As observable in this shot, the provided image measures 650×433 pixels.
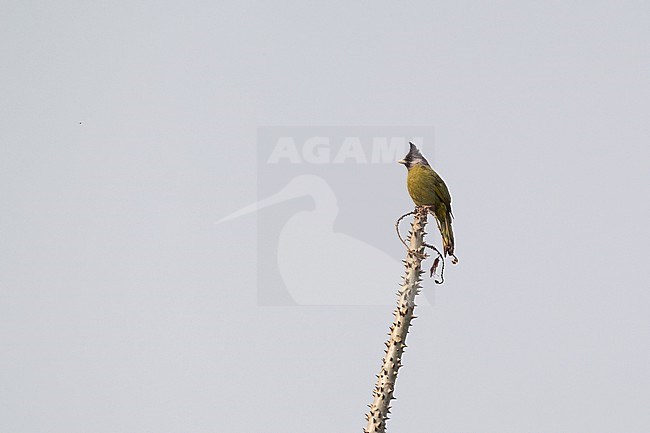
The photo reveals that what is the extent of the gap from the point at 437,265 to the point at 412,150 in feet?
4.93

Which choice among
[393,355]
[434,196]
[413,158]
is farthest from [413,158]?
[393,355]

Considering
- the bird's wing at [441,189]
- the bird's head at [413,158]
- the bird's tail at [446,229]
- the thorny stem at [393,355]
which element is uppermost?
the bird's head at [413,158]

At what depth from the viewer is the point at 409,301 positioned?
6.44 metres

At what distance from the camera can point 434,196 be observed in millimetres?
6859

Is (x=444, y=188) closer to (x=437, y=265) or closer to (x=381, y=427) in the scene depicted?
(x=437, y=265)

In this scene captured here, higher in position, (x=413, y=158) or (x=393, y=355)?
(x=413, y=158)

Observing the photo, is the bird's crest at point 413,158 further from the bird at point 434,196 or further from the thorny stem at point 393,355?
the thorny stem at point 393,355

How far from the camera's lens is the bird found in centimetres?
686

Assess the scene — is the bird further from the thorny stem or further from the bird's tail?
the thorny stem

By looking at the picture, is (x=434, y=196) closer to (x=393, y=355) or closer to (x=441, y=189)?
(x=441, y=189)

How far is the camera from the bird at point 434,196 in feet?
22.5

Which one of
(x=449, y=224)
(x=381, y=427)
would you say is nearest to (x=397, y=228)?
(x=449, y=224)

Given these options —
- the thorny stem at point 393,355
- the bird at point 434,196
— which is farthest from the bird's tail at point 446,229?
the thorny stem at point 393,355

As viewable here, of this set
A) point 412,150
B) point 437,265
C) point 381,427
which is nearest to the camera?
point 381,427
